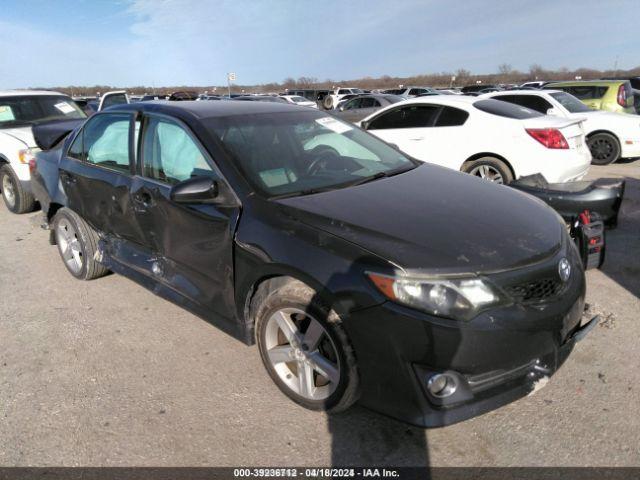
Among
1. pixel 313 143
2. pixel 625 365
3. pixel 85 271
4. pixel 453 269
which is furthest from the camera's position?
pixel 85 271

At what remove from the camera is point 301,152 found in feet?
10.9

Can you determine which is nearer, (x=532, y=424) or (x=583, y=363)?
(x=532, y=424)

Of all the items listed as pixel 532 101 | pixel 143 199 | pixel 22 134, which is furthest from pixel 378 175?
pixel 532 101

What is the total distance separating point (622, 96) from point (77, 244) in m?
12.3

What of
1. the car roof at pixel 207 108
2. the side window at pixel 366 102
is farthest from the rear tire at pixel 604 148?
the car roof at pixel 207 108

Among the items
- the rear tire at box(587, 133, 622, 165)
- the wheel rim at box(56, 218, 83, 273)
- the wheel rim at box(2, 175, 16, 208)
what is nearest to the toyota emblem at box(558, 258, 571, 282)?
the wheel rim at box(56, 218, 83, 273)

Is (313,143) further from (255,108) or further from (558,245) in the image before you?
(558,245)

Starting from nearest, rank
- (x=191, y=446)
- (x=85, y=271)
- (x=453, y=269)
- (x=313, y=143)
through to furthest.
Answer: (x=453, y=269)
(x=191, y=446)
(x=313, y=143)
(x=85, y=271)

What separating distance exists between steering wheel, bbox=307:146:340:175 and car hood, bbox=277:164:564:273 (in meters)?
0.35

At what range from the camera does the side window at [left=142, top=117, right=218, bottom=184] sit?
310 centimetres

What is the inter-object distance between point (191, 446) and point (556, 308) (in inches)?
76.3

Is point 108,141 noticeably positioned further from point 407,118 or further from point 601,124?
point 601,124

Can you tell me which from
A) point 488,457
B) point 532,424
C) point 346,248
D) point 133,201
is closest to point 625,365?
point 532,424

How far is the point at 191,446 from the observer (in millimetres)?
2471
